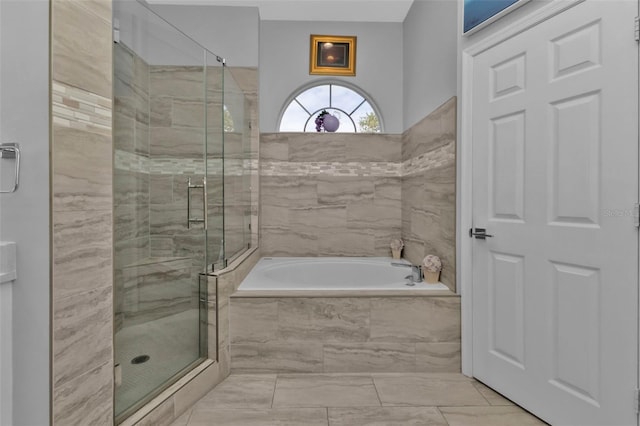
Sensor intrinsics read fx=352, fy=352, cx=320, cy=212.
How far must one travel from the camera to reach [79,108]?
113 cm

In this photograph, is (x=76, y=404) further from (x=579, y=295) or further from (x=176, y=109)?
(x=579, y=295)

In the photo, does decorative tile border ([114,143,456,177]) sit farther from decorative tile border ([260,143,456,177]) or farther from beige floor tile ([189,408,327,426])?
beige floor tile ([189,408,327,426])

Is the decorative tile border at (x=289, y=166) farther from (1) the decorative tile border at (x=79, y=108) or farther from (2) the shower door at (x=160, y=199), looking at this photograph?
(1) the decorative tile border at (x=79, y=108)

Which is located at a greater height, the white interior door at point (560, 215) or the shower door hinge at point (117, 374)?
the white interior door at point (560, 215)

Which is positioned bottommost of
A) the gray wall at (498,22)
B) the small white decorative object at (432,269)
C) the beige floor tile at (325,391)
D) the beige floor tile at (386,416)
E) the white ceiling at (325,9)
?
the beige floor tile at (386,416)

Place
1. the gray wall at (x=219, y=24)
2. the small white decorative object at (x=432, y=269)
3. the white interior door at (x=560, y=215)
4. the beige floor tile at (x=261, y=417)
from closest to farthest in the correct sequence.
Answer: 1. the white interior door at (x=560, y=215)
2. the beige floor tile at (x=261, y=417)
3. the small white decorative object at (x=432, y=269)
4. the gray wall at (x=219, y=24)

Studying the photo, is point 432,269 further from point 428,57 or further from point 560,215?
point 428,57

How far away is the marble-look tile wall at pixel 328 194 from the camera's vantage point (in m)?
3.37

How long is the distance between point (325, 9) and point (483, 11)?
167 cm

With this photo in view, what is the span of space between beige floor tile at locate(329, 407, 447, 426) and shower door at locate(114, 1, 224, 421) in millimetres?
814

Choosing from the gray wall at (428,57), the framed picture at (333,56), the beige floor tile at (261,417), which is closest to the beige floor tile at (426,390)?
the beige floor tile at (261,417)

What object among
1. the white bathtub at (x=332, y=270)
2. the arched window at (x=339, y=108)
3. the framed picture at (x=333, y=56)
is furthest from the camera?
the arched window at (x=339, y=108)

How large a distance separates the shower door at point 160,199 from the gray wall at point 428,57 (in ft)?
5.01

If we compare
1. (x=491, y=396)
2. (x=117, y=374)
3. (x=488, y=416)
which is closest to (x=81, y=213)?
(x=117, y=374)
